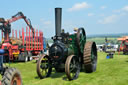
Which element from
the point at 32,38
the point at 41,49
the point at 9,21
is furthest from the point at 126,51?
the point at 9,21

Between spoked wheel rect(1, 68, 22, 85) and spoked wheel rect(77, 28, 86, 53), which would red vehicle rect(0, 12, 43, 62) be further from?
spoked wheel rect(1, 68, 22, 85)

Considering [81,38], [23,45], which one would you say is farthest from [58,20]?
[23,45]

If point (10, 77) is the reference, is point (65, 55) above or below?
above

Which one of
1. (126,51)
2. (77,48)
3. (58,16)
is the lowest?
(126,51)

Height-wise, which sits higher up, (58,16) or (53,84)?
(58,16)

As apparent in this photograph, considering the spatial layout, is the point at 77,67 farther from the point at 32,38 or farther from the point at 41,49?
the point at 41,49

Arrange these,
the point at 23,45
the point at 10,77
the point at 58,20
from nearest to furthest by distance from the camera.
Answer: the point at 10,77 < the point at 58,20 < the point at 23,45

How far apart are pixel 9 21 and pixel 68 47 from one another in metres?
23.4

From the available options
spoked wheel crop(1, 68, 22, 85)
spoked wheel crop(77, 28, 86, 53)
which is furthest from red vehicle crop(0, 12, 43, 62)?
spoked wheel crop(1, 68, 22, 85)

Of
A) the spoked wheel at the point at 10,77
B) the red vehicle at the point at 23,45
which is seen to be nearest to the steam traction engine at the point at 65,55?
the spoked wheel at the point at 10,77

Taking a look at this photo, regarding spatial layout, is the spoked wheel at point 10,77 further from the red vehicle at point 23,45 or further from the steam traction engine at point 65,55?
the red vehicle at point 23,45

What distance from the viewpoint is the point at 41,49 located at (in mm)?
18516

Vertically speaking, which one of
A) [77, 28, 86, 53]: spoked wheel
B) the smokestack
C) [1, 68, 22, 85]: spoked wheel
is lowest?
[1, 68, 22, 85]: spoked wheel

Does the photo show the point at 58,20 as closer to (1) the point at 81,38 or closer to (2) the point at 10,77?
(1) the point at 81,38
